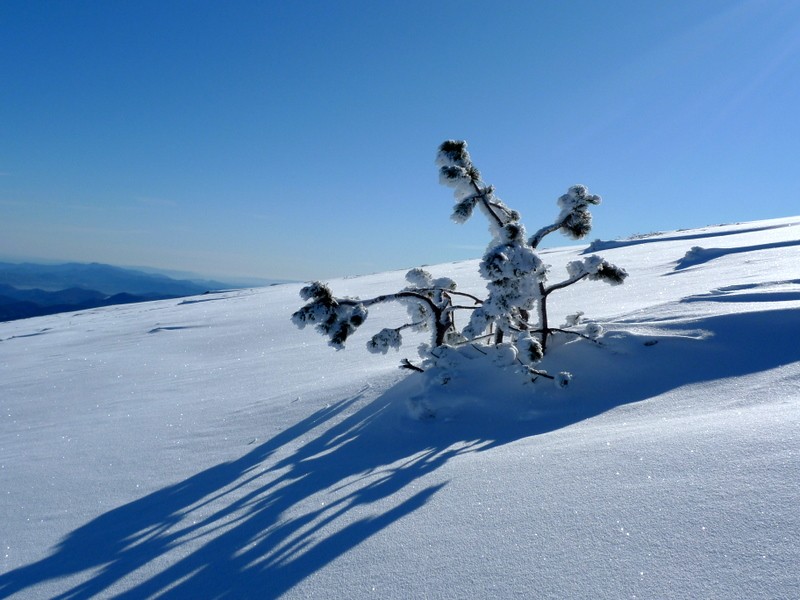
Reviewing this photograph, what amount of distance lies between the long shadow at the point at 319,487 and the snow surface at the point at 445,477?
2 centimetres

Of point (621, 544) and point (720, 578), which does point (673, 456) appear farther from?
point (720, 578)

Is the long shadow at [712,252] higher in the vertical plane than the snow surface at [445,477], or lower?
higher

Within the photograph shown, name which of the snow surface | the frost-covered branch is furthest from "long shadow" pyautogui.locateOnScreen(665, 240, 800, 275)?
the frost-covered branch

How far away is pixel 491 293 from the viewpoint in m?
4.92

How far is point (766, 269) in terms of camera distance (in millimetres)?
8750

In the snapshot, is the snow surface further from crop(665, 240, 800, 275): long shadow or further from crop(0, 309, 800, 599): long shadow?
crop(665, 240, 800, 275): long shadow

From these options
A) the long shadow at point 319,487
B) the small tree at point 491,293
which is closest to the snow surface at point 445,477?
the long shadow at point 319,487

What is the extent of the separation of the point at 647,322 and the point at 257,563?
5158 millimetres

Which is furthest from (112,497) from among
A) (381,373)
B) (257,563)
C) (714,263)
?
(714,263)

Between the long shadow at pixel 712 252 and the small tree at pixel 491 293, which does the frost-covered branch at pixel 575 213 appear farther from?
the long shadow at pixel 712 252

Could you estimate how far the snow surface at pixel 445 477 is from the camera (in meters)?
2.19

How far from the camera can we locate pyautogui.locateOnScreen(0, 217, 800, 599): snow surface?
2186 millimetres

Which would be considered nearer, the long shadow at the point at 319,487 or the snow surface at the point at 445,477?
the snow surface at the point at 445,477

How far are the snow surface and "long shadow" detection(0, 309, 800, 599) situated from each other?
20 mm
